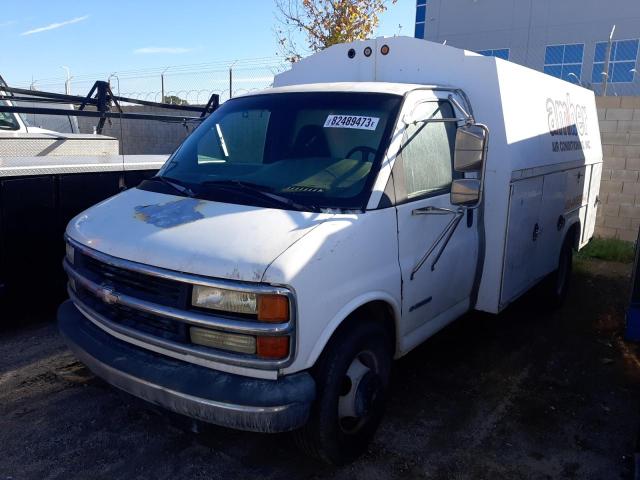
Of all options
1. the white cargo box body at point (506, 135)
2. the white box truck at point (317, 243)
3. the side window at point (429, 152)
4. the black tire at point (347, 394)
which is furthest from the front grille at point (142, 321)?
the white cargo box body at point (506, 135)

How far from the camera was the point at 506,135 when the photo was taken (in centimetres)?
407

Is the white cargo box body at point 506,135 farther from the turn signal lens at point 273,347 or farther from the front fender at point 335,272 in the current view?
the turn signal lens at point 273,347

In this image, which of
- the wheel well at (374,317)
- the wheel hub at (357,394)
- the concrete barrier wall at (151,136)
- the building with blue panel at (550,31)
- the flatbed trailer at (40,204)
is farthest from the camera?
the building with blue panel at (550,31)

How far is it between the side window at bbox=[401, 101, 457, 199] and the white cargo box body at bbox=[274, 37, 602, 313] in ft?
1.43

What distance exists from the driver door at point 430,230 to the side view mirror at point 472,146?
1.07 ft

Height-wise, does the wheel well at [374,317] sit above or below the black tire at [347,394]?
above

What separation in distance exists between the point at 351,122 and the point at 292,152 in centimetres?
42

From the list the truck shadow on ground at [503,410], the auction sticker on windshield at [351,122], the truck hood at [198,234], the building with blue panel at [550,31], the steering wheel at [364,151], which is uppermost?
the building with blue panel at [550,31]

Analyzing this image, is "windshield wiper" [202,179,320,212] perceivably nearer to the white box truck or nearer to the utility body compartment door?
the white box truck

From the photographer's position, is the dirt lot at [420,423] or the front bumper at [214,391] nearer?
the front bumper at [214,391]

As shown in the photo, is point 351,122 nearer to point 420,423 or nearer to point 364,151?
point 364,151

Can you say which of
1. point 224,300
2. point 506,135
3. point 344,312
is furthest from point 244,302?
point 506,135

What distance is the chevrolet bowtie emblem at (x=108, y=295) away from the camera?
289 cm

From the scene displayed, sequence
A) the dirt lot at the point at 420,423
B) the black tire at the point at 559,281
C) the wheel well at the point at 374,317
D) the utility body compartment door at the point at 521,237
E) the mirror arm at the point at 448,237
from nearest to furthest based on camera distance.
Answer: the wheel well at the point at 374,317
the dirt lot at the point at 420,423
the mirror arm at the point at 448,237
the utility body compartment door at the point at 521,237
the black tire at the point at 559,281
